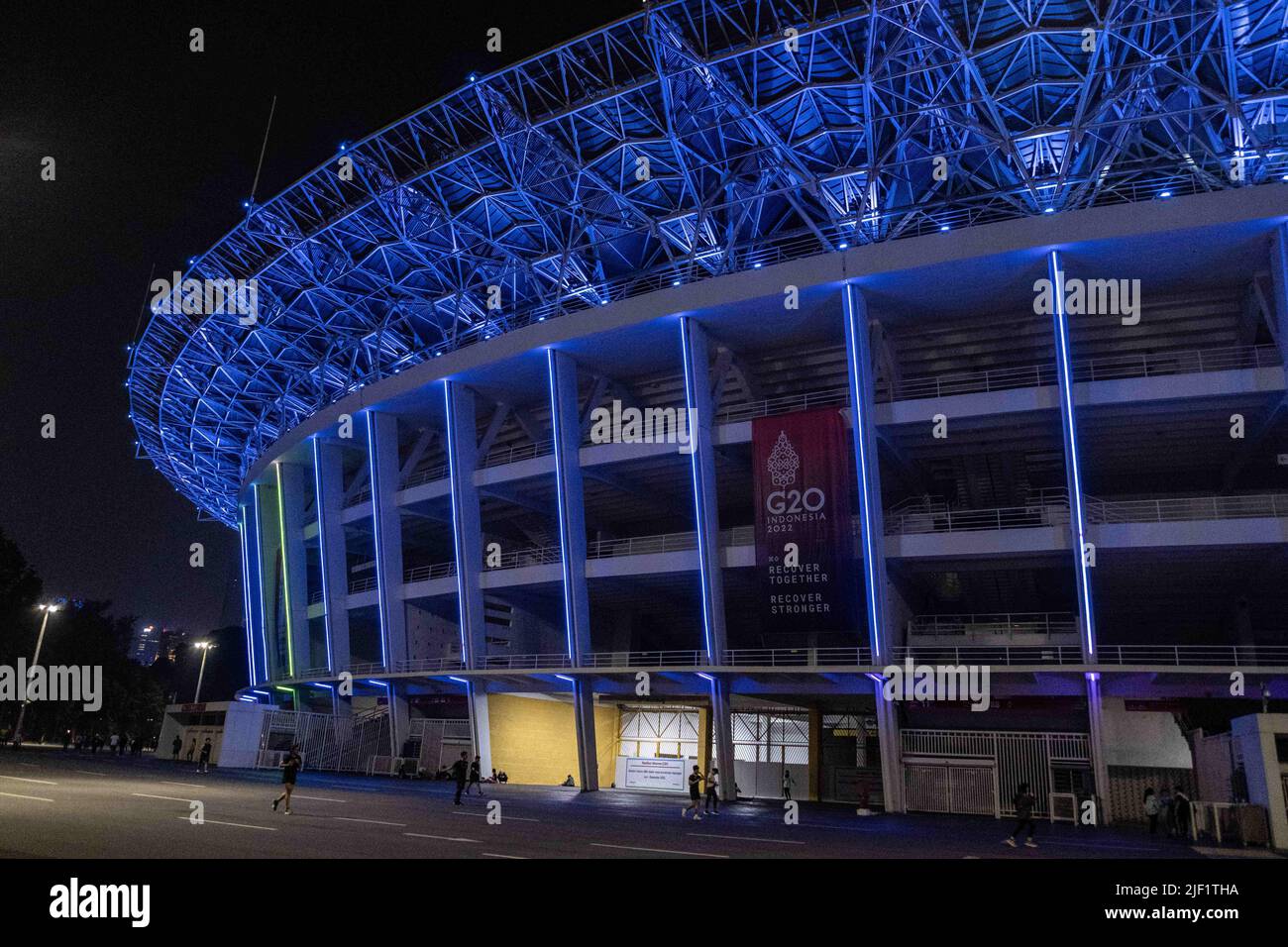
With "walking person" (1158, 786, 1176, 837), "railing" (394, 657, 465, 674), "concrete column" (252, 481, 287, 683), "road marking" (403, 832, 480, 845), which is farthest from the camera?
"concrete column" (252, 481, 287, 683)

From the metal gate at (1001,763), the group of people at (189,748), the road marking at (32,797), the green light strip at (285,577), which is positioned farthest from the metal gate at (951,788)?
the green light strip at (285,577)

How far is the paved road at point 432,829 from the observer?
1391 cm

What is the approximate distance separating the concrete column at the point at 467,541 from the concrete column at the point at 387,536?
4.42m

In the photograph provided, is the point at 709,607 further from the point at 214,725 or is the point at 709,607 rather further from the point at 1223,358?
the point at 214,725

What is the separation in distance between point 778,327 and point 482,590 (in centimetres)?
1572

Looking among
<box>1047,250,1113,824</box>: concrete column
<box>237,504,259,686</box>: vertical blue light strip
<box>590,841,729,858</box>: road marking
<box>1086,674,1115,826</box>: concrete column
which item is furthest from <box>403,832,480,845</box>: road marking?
<box>237,504,259,686</box>: vertical blue light strip

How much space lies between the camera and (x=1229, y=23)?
24797 millimetres

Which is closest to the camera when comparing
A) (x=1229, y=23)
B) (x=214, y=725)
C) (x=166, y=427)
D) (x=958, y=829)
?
(x=958, y=829)

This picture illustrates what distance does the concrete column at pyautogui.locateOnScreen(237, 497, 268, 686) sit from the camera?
54.5 meters

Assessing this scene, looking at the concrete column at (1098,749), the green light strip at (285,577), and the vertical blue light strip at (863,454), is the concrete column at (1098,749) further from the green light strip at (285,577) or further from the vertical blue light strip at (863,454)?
the green light strip at (285,577)

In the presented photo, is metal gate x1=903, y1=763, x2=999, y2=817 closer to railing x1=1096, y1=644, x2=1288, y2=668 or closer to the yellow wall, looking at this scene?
railing x1=1096, y1=644, x2=1288, y2=668

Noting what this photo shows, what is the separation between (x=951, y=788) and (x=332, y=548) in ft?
99.1

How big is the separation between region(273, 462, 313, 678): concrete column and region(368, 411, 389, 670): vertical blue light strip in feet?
31.0
